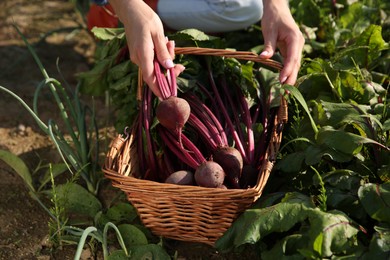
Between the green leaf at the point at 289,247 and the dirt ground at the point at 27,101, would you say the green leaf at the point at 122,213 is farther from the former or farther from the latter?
the green leaf at the point at 289,247

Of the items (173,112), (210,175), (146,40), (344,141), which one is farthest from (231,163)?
(146,40)

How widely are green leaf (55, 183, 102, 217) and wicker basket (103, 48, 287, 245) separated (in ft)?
0.66

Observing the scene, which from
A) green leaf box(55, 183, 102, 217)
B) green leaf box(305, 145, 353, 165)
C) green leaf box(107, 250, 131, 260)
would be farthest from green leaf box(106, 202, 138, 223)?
green leaf box(305, 145, 353, 165)

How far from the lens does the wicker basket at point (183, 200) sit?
169 centimetres

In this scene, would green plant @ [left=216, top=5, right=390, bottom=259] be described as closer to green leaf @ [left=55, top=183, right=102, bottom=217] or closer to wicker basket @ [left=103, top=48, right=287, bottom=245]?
wicker basket @ [left=103, top=48, right=287, bottom=245]

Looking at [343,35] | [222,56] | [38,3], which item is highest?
[222,56]

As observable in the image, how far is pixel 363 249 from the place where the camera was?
1.58 metres

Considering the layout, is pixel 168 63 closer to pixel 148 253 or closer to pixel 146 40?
A: pixel 146 40

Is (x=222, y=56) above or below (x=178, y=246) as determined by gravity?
above

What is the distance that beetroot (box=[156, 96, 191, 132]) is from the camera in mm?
1829

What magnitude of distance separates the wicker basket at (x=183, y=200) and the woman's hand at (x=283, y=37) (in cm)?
14

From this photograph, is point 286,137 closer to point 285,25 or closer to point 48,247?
point 285,25

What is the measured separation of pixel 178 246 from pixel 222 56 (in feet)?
2.13

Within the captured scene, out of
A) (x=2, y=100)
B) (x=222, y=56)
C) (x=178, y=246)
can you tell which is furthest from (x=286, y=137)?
(x=2, y=100)
